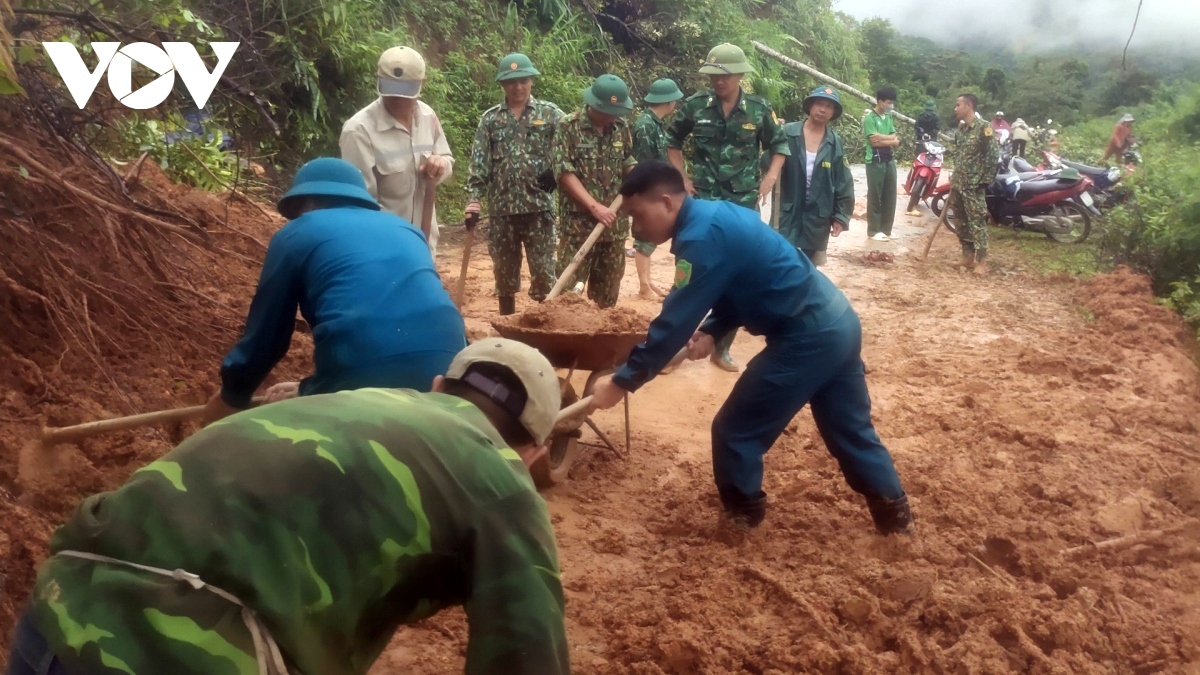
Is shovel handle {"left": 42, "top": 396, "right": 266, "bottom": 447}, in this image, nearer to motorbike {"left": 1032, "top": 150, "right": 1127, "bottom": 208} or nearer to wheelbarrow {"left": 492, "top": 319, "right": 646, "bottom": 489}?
wheelbarrow {"left": 492, "top": 319, "right": 646, "bottom": 489}

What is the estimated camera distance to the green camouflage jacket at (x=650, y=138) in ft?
22.9

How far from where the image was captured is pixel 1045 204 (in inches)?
463

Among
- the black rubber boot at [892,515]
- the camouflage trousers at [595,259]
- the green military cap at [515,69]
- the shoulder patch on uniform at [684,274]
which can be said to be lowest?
the black rubber boot at [892,515]

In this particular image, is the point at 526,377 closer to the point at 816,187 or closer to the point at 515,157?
the point at 515,157

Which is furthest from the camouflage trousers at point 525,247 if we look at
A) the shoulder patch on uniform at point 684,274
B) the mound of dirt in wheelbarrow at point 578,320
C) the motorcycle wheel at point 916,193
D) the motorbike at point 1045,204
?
the motorcycle wheel at point 916,193

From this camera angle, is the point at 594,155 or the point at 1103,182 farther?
the point at 1103,182

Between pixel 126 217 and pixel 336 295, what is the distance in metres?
1.89

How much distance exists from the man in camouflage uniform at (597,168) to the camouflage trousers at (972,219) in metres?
4.85

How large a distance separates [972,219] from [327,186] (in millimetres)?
8425

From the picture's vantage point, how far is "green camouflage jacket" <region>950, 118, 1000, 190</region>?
9.88 metres

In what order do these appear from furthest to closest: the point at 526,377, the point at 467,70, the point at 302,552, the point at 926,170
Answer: the point at 926,170 → the point at 467,70 → the point at 526,377 → the point at 302,552

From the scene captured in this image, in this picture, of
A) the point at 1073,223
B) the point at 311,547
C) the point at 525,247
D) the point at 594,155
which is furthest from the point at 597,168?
the point at 1073,223

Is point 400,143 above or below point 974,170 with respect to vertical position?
above

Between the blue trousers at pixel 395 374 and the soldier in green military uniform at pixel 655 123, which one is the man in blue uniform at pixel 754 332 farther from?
the soldier in green military uniform at pixel 655 123
